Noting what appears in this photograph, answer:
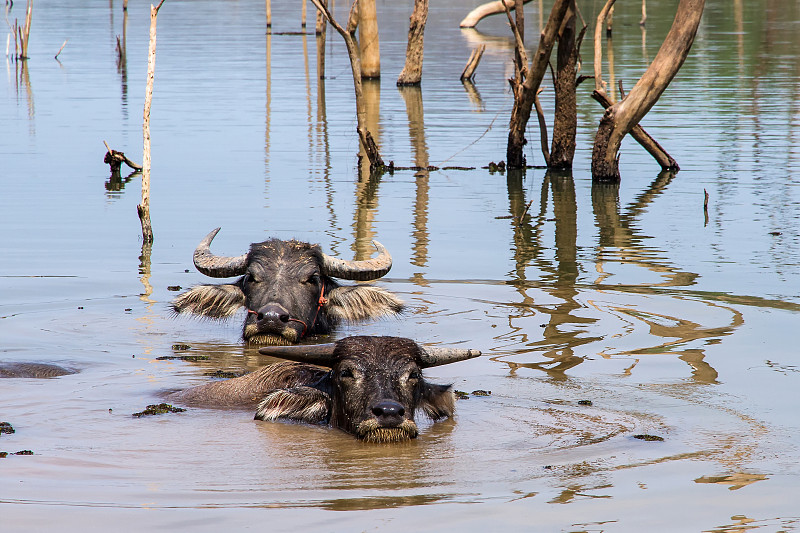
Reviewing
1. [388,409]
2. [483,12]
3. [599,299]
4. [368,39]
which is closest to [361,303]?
[599,299]

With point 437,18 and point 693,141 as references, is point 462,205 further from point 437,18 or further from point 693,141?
point 437,18

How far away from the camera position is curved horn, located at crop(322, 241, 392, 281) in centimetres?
950

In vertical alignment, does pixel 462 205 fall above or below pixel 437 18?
below

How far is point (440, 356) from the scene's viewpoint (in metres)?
6.29

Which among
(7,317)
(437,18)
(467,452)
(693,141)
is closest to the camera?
(467,452)

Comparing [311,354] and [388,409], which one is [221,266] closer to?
[311,354]

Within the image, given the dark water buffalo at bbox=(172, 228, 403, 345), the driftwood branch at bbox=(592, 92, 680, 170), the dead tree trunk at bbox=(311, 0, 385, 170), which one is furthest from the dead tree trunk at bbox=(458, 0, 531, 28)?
the dark water buffalo at bbox=(172, 228, 403, 345)

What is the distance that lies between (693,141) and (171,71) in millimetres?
15860

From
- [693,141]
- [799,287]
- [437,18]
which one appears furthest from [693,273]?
[437,18]

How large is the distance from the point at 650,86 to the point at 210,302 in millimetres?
6848

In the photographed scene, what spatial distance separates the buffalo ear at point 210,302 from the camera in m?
9.27

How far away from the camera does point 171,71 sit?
30516 millimetres

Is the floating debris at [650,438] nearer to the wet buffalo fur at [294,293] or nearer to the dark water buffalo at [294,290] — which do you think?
the dark water buffalo at [294,290]

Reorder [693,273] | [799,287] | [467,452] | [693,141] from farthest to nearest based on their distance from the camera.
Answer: [693,141]
[693,273]
[799,287]
[467,452]
